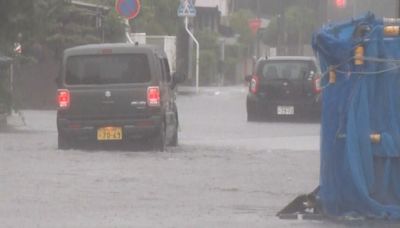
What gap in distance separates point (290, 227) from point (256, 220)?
0.56 metres

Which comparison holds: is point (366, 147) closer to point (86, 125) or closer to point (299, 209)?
point (299, 209)

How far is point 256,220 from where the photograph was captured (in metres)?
11.4

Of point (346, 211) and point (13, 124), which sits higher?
point (346, 211)

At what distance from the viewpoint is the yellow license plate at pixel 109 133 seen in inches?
751

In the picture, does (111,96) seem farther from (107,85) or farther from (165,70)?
(165,70)

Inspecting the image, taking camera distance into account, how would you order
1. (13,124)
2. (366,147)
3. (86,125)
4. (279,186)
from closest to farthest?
1. (366,147)
2. (279,186)
3. (86,125)
4. (13,124)

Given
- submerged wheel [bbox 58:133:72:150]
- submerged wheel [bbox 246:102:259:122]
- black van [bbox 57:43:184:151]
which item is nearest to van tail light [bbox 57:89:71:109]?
black van [bbox 57:43:184:151]

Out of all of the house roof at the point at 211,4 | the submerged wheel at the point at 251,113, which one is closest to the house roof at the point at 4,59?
the submerged wheel at the point at 251,113

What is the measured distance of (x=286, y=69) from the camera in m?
29.3

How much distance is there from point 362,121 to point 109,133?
8.71m

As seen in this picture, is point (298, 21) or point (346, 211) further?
point (298, 21)

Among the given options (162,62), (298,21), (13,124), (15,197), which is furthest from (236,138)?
(298,21)

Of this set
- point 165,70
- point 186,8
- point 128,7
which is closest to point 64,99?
point 165,70

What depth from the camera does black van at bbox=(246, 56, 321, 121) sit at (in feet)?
94.4
